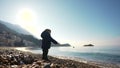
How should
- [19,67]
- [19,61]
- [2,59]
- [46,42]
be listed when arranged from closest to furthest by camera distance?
[19,67] < [2,59] < [19,61] < [46,42]

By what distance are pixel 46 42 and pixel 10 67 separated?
20.6ft

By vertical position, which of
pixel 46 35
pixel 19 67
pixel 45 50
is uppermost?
pixel 46 35

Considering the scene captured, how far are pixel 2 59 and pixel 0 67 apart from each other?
193 centimetres

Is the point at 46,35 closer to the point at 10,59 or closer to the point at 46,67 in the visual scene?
the point at 10,59

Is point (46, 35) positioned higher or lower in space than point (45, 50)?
higher

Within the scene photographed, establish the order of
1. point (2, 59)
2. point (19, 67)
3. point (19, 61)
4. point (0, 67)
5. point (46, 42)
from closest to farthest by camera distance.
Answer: point (0, 67) < point (19, 67) < point (2, 59) < point (19, 61) < point (46, 42)

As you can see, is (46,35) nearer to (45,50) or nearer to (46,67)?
(45,50)

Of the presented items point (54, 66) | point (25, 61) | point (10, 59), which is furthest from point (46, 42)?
point (54, 66)

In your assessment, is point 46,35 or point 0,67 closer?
point 0,67

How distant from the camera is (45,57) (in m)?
16.7

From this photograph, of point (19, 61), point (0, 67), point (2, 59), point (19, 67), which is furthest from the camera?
point (19, 61)

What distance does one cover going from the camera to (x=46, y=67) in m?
10.2

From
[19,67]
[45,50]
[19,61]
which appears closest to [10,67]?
[19,67]

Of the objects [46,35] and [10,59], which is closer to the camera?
[10,59]
